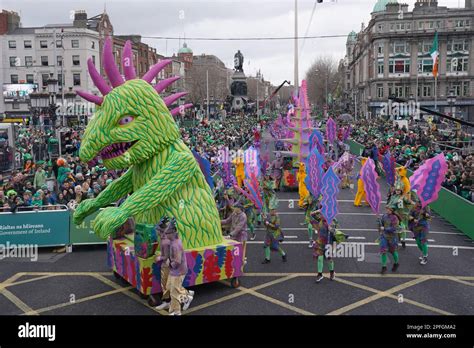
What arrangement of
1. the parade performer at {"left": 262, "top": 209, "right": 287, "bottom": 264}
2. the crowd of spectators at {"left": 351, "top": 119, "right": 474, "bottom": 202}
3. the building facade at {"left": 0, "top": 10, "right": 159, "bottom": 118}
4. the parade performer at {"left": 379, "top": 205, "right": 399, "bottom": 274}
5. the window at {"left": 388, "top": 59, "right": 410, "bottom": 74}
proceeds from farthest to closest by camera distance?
the window at {"left": 388, "top": 59, "right": 410, "bottom": 74}, the building facade at {"left": 0, "top": 10, "right": 159, "bottom": 118}, the crowd of spectators at {"left": 351, "top": 119, "right": 474, "bottom": 202}, the parade performer at {"left": 262, "top": 209, "right": 287, "bottom": 264}, the parade performer at {"left": 379, "top": 205, "right": 399, "bottom": 274}

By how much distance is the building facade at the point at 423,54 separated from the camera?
211ft

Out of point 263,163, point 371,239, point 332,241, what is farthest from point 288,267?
point 263,163

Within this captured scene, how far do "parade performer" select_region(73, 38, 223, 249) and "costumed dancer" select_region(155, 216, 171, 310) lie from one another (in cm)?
37

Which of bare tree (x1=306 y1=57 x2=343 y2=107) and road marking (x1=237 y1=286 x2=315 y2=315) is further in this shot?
bare tree (x1=306 y1=57 x2=343 y2=107)

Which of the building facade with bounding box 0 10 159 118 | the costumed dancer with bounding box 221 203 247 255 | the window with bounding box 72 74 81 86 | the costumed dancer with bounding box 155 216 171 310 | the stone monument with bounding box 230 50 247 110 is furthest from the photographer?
the stone monument with bounding box 230 50 247 110

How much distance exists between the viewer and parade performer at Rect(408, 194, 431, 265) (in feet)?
34.1

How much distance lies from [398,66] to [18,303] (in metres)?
67.0

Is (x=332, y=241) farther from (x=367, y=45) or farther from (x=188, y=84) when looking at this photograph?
(x=367, y=45)

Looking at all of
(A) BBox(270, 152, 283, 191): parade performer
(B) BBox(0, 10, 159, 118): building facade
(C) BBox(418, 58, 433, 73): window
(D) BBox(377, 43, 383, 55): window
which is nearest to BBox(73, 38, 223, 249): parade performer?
(A) BBox(270, 152, 283, 191): parade performer

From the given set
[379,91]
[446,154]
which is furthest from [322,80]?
[446,154]

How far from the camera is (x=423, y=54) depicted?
6600cm

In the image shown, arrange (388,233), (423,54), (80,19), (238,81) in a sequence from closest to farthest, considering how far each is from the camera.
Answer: (388,233) → (80,19) → (238,81) → (423,54)

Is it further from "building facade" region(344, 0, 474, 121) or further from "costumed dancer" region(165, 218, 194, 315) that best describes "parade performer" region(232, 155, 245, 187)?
"building facade" region(344, 0, 474, 121)

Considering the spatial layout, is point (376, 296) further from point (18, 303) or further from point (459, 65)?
point (459, 65)
